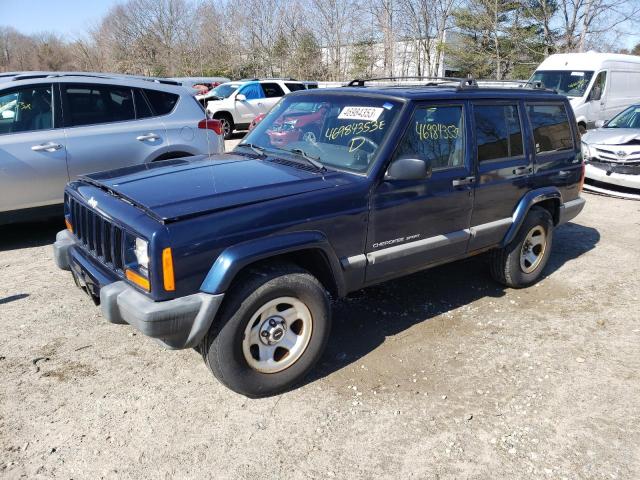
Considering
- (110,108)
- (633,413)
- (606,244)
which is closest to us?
(633,413)

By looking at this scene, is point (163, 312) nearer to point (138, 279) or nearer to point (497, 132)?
point (138, 279)

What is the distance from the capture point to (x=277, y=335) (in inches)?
124

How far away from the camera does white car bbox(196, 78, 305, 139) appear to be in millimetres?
16094

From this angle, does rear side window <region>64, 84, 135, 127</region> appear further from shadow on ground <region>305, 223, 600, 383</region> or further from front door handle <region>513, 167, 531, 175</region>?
front door handle <region>513, 167, 531, 175</region>

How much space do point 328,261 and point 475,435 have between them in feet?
4.37

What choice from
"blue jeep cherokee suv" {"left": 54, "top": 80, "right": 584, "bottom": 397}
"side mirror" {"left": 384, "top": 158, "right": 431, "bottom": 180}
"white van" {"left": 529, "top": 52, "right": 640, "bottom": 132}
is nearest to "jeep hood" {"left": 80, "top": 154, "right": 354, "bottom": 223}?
"blue jeep cherokee suv" {"left": 54, "top": 80, "right": 584, "bottom": 397}

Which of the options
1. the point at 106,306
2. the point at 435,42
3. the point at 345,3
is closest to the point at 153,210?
the point at 106,306

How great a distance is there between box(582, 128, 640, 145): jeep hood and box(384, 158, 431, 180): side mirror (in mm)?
7044

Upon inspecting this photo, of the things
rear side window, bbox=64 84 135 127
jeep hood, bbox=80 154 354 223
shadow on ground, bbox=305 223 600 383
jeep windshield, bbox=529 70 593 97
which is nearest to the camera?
jeep hood, bbox=80 154 354 223

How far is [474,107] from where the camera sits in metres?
4.16

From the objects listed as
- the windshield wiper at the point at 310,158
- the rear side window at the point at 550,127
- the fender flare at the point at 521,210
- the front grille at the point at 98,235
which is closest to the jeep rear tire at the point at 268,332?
the front grille at the point at 98,235

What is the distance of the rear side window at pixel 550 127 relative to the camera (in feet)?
15.5

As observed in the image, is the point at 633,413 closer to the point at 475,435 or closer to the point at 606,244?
the point at 475,435

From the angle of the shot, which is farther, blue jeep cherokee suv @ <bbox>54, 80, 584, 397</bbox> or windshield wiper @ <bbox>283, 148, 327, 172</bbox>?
windshield wiper @ <bbox>283, 148, 327, 172</bbox>
